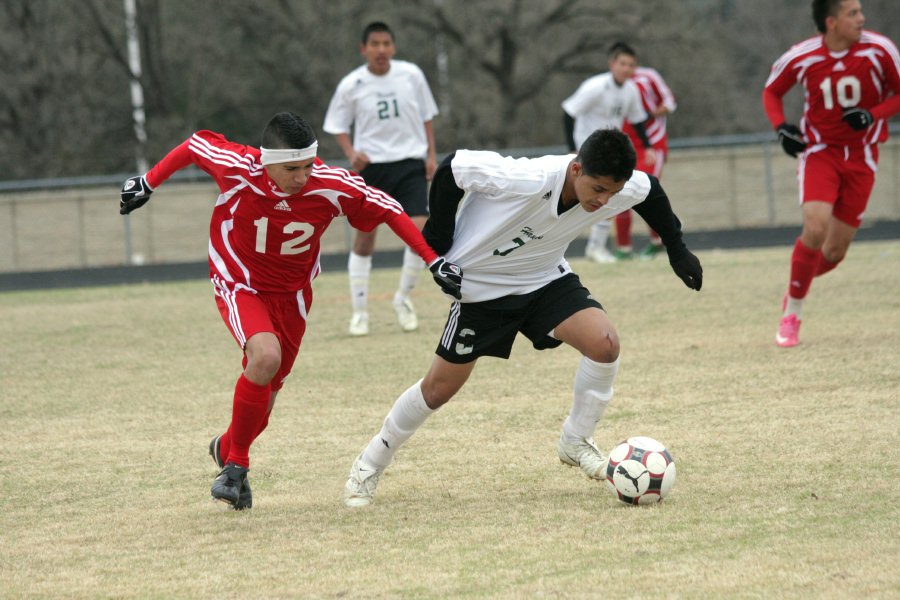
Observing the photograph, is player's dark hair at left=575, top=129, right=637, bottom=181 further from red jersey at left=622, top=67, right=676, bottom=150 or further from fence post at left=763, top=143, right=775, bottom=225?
fence post at left=763, top=143, right=775, bottom=225

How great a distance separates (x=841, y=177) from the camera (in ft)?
26.5

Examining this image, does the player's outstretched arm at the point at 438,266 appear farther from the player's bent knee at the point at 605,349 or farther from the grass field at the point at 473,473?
the grass field at the point at 473,473

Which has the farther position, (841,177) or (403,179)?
(403,179)

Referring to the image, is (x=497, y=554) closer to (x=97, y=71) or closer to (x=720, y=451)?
(x=720, y=451)

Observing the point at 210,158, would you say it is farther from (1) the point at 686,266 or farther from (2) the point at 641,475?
(2) the point at 641,475

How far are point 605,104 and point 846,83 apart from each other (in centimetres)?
601

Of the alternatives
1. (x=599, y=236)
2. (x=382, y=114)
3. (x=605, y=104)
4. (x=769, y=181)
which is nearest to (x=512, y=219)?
(x=382, y=114)

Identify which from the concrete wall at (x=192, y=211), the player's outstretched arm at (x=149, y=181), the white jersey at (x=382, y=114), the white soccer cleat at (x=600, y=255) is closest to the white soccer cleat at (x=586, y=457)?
the player's outstretched arm at (x=149, y=181)

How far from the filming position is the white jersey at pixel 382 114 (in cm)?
1002

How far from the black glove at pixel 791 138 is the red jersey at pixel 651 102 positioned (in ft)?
19.1

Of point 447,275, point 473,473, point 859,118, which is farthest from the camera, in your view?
point 859,118

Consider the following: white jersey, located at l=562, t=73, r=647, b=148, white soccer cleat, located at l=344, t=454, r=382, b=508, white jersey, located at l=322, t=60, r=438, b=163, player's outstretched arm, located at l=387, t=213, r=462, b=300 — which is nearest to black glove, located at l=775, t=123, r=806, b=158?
white jersey, located at l=322, t=60, r=438, b=163

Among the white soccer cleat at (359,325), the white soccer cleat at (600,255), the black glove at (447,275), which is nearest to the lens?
the black glove at (447,275)

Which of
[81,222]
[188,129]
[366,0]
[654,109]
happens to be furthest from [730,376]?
[366,0]
